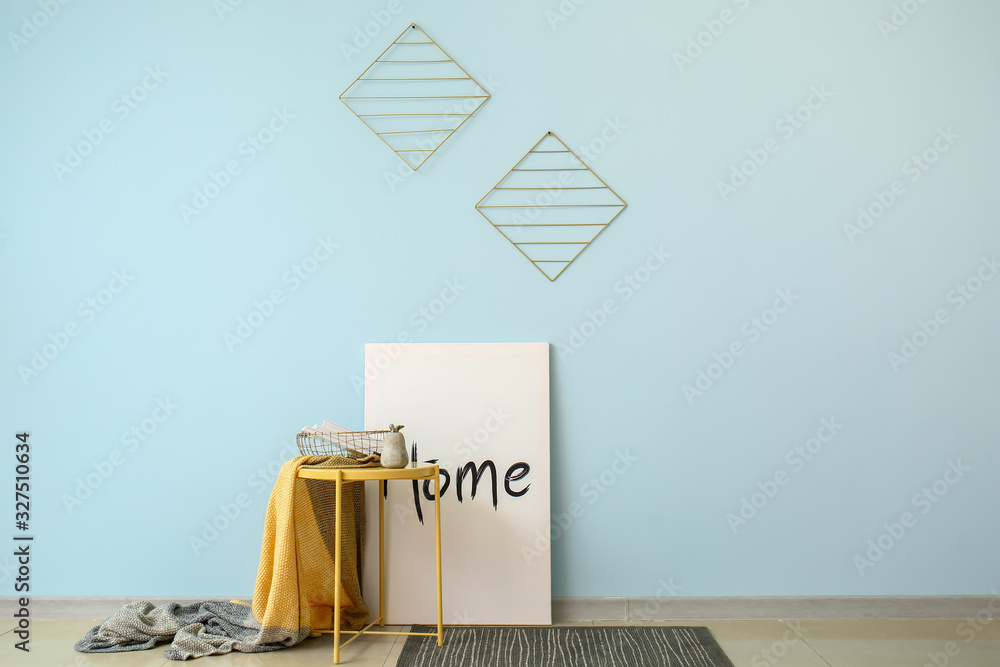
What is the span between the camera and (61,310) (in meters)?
2.27

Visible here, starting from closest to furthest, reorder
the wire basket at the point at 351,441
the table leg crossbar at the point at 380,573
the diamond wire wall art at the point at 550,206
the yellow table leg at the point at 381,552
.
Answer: the table leg crossbar at the point at 380,573, the wire basket at the point at 351,441, the yellow table leg at the point at 381,552, the diamond wire wall art at the point at 550,206

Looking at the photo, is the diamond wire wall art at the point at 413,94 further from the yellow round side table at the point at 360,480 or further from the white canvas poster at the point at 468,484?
the yellow round side table at the point at 360,480

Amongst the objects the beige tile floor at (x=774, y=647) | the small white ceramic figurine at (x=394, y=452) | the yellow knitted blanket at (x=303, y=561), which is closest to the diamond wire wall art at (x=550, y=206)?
the small white ceramic figurine at (x=394, y=452)

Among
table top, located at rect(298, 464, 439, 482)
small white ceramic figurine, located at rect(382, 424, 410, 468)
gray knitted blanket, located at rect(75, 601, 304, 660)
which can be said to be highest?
small white ceramic figurine, located at rect(382, 424, 410, 468)

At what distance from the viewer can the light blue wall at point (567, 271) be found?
7.23ft

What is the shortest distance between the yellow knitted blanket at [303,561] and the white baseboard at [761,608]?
2.22 feet

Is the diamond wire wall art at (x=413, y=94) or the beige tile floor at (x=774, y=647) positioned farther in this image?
the diamond wire wall art at (x=413, y=94)

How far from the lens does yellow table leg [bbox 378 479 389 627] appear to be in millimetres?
2117

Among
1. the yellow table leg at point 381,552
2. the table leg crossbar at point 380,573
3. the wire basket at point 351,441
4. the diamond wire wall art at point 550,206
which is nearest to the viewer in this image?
the table leg crossbar at point 380,573

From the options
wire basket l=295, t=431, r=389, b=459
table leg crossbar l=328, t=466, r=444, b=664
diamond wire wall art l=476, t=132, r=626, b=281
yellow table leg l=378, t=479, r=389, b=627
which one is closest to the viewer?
table leg crossbar l=328, t=466, r=444, b=664

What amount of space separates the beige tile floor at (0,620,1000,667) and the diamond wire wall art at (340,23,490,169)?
60.0 inches

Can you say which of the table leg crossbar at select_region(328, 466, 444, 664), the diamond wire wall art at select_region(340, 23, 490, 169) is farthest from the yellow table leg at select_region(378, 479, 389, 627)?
the diamond wire wall art at select_region(340, 23, 490, 169)

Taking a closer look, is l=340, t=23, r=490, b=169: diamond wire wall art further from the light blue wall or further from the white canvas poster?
the white canvas poster

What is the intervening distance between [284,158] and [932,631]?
257 cm
